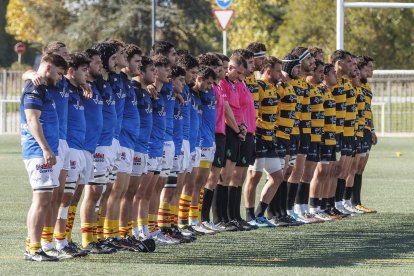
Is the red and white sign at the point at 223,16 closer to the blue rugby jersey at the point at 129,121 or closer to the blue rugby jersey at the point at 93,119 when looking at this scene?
the blue rugby jersey at the point at 129,121

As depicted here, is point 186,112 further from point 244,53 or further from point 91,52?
point 91,52

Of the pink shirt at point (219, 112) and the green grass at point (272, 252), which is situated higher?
the pink shirt at point (219, 112)

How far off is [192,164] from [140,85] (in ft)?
5.75

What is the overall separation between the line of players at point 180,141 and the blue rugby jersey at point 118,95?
12 millimetres

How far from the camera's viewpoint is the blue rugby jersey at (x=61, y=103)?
12328 mm

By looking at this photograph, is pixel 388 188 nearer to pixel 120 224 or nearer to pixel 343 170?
pixel 343 170

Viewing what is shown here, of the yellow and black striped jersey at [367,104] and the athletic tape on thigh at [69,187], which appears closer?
the athletic tape on thigh at [69,187]

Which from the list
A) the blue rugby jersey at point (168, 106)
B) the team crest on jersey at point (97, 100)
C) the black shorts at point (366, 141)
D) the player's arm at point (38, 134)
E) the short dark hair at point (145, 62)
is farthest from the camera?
the black shorts at point (366, 141)

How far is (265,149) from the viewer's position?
54.4 feet

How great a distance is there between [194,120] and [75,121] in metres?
2.60

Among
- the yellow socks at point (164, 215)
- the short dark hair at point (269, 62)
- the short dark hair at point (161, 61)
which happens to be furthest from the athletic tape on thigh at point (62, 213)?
the short dark hair at point (269, 62)

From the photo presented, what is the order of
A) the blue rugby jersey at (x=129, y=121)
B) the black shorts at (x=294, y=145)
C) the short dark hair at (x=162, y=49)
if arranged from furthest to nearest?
the black shorts at (x=294, y=145), the short dark hair at (x=162, y=49), the blue rugby jersey at (x=129, y=121)

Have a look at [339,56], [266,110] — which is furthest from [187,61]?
[339,56]

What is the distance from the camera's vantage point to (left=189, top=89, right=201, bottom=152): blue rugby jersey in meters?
15.0
